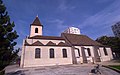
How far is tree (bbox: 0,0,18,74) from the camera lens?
→ 8.34m

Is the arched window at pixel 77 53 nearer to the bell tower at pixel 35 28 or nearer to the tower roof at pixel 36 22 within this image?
the bell tower at pixel 35 28

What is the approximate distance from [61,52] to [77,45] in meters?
4.76

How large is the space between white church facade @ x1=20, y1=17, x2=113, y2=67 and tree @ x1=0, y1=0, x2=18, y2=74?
34.9 ft

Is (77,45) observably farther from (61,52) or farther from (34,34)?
(34,34)

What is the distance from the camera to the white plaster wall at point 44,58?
19175 mm

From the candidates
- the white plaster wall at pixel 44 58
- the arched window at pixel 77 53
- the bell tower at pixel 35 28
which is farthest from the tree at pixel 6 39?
the bell tower at pixel 35 28

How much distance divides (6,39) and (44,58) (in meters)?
12.6

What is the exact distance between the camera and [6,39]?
28.2ft

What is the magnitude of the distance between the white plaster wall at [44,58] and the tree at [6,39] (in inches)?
413

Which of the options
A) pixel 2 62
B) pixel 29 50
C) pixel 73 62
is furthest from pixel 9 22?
pixel 73 62

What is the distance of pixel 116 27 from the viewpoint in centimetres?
4631

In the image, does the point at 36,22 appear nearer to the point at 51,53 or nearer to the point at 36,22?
the point at 36,22

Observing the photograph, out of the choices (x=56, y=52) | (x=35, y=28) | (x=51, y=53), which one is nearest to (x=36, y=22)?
(x=35, y=28)

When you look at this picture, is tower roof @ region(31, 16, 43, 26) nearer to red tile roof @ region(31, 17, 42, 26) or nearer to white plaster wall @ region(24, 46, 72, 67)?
red tile roof @ region(31, 17, 42, 26)
